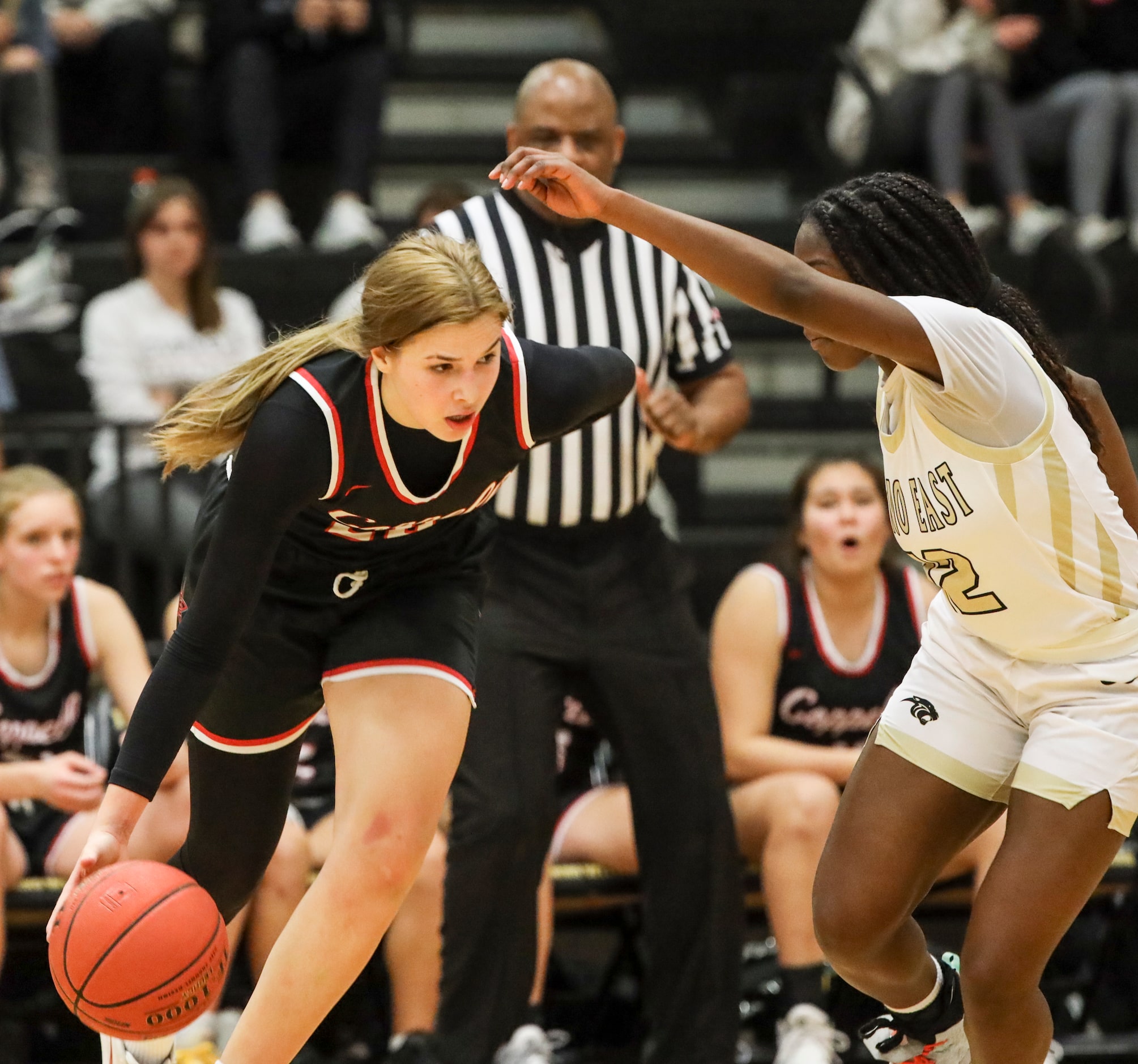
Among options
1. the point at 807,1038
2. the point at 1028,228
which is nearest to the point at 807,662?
the point at 807,1038

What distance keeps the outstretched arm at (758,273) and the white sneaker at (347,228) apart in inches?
144

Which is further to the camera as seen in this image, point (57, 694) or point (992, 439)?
point (57, 694)

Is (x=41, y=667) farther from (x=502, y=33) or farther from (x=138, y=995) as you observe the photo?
(x=502, y=33)

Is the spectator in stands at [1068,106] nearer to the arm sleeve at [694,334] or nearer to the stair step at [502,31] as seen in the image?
the stair step at [502,31]

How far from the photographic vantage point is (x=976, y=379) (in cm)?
284

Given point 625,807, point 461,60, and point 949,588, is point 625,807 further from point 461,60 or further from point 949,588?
point 461,60

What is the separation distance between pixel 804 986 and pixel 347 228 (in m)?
3.43

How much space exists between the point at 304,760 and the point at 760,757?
1.23 m

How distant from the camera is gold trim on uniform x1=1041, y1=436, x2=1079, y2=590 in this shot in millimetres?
2965

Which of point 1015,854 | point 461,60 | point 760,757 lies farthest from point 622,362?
point 461,60

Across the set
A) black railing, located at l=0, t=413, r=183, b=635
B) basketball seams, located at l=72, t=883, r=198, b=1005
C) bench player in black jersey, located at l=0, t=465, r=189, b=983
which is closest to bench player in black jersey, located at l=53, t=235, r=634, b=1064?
basketball seams, located at l=72, t=883, r=198, b=1005

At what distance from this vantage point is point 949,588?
312 centimetres

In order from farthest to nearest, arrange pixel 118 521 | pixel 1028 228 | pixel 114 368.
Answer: pixel 1028 228 < pixel 114 368 < pixel 118 521

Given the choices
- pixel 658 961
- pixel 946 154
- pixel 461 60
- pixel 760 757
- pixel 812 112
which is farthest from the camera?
pixel 461 60
